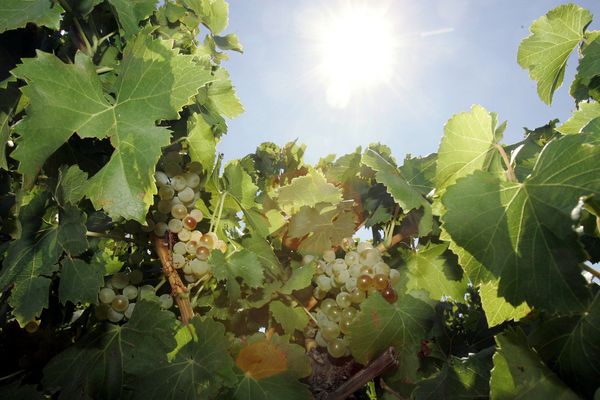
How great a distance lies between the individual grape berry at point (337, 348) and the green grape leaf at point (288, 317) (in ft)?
0.44

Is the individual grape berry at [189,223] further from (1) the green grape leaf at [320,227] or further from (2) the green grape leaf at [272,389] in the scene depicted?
(2) the green grape leaf at [272,389]

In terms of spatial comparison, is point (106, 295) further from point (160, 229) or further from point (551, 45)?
point (551, 45)

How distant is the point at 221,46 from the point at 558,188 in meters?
2.02

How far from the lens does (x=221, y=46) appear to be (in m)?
2.65

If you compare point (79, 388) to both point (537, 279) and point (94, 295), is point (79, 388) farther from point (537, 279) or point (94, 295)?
Result: point (537, 279)

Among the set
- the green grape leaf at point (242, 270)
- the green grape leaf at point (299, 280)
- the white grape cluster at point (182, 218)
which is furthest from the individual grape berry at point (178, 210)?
the green grape leaf at point (299, 280)

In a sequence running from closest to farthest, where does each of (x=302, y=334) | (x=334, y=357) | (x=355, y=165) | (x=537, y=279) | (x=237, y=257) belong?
(x=537, y=279) → (x=237, y=257) → (x=334, y=357) → (x=302, y=334) → (x=355, y=165)

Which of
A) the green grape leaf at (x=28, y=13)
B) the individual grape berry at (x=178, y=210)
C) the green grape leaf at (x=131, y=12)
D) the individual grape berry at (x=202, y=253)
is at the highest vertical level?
the green grape leaf at (x=131, y=12)

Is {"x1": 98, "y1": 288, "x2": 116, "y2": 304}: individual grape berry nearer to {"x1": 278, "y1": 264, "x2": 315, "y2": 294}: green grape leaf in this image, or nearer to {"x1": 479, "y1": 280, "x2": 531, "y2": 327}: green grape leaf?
{"x1": 278, "y1": 264, "x2": 315, "y2": 294}: green grape leaf

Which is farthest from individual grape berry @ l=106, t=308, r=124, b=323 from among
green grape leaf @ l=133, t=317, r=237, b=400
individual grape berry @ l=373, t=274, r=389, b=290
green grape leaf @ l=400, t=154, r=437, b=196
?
green grape leaf @ l=400, t=154, r=437, b=196

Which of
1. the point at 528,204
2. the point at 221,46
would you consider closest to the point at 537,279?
the point at 528,204

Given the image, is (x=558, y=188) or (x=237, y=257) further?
(x=237, y=257)

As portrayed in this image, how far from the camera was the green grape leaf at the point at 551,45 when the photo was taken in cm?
225

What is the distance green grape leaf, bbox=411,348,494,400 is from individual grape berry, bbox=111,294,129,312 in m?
1.13
